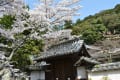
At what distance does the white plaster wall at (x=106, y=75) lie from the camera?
13578 millimetres

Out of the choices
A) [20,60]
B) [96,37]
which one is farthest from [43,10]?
[96,37]

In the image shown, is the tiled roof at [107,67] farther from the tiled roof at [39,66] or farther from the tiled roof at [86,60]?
the tiled roof at [39,66]

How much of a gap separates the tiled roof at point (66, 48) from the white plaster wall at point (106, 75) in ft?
5.45

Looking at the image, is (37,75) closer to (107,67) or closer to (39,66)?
(39,66)

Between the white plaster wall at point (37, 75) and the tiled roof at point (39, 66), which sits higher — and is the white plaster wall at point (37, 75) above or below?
below

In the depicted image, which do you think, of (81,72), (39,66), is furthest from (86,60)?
(39,66)

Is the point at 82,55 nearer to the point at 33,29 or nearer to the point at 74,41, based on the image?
the point at 74,41

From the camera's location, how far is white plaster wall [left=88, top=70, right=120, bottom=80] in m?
13.6

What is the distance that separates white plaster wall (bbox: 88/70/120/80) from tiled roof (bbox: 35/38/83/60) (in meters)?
1.66

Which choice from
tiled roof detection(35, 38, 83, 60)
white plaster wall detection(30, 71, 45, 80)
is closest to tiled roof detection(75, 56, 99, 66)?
tiled roof detection(35, 38, 83, 60)

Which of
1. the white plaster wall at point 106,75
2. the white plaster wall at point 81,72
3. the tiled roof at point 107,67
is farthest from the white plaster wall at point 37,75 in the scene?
the tiled roof at point 107,67

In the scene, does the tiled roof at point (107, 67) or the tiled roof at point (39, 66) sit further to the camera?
the tiled roof at point (39, 66)

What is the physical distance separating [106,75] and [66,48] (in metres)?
3.30

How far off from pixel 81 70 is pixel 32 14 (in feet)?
22.8
